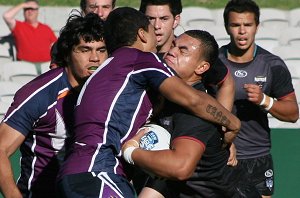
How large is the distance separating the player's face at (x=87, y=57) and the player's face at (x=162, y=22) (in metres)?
1.23

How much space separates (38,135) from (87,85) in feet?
2.60

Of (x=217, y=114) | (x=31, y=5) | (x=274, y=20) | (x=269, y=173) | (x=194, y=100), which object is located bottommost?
(x=274, y=20)

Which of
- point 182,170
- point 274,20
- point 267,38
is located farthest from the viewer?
point 274,20

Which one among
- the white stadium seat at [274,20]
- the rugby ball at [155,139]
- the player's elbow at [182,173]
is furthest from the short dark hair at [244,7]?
the white stadium seat at [274,20]

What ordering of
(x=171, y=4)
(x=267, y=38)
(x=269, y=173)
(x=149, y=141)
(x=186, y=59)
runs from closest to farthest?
(x=149, y=141)
(x=186, y=59)
(x=171, y=4)
(x=269, y=173)
(x=267, y=38)

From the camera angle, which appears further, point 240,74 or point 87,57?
point 240,74

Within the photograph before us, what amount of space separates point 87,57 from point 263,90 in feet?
6.68

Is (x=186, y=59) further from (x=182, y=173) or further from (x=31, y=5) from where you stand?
(x=31, y=5)

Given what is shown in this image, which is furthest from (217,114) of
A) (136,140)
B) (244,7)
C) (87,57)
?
(244,7)

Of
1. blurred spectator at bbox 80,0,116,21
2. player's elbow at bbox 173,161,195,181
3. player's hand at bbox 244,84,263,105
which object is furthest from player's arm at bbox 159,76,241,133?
blurred spectator at bbox 80,0,116,21

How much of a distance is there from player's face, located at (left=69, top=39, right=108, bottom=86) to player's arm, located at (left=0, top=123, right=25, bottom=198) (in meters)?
0.51

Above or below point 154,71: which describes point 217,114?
below

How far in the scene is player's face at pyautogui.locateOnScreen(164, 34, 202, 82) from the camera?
4.74 meters

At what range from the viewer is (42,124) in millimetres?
5031
